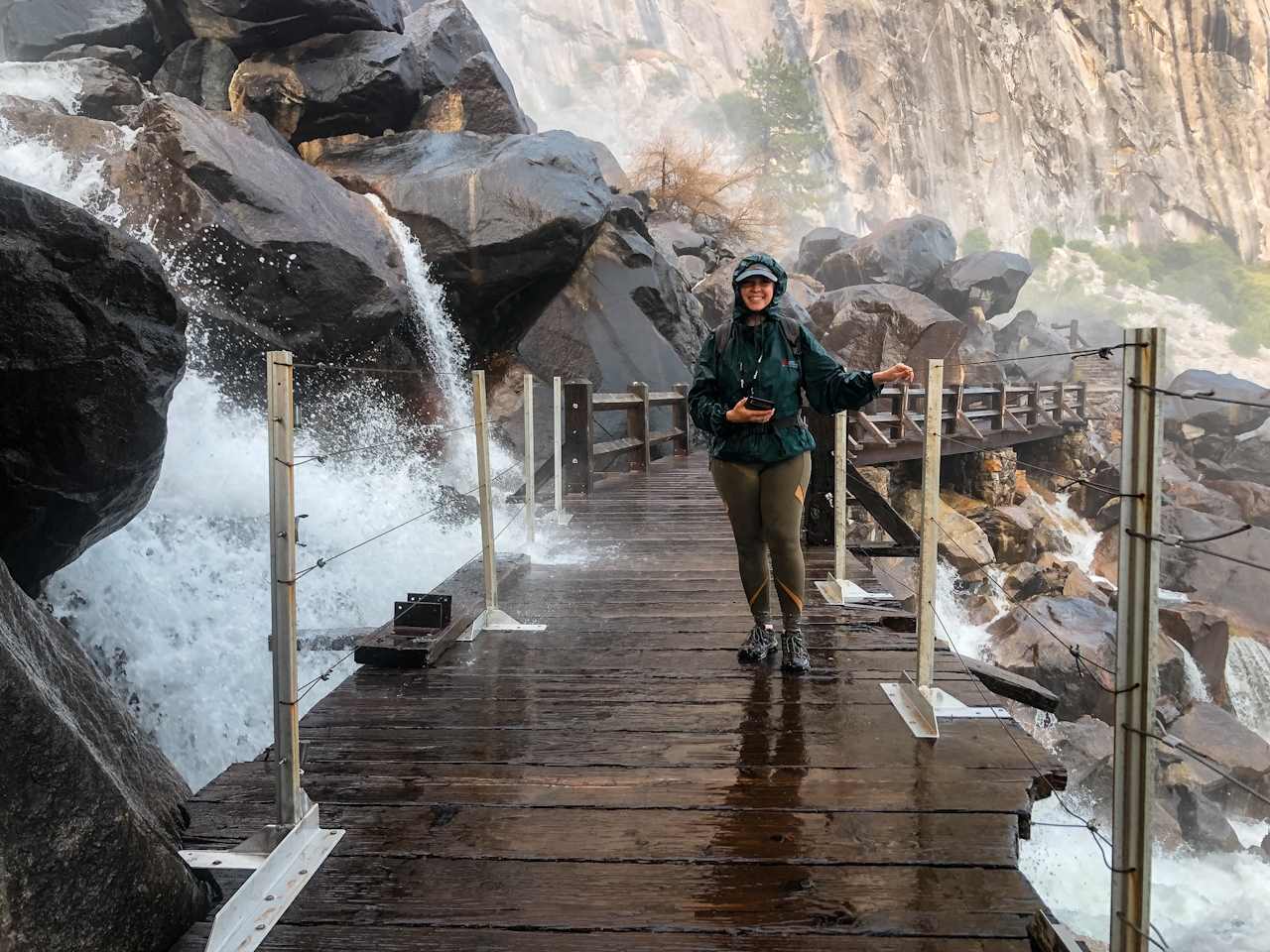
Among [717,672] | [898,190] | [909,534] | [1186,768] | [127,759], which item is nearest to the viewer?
[127,759]

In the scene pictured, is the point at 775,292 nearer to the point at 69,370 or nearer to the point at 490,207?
the point at 69,370

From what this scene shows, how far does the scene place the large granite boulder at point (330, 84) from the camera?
44.9 ft

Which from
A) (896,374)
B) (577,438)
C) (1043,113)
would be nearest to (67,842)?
(896,374)

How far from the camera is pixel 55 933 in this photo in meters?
1.52

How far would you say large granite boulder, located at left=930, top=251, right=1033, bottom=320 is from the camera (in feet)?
99.5

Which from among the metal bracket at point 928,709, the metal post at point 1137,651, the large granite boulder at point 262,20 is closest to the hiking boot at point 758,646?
the metal bracket at point 928,709

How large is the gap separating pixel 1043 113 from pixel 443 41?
147 feet

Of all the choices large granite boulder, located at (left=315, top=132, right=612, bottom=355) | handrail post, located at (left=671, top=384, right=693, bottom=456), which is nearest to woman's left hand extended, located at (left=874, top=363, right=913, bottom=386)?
handrail post, located at (left=671, top=384, right=693, bottom=456)

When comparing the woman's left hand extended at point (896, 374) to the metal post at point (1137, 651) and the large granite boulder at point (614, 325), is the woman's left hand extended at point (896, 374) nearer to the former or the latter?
the metal post at point (1137, 651)

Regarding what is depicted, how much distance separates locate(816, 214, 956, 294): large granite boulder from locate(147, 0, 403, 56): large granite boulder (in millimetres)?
18676

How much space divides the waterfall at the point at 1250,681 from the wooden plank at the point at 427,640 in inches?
504

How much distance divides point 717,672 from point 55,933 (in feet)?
7.91

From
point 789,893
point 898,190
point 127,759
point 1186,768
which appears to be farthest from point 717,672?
point 898,190

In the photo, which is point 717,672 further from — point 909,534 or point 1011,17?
point 1011,17
